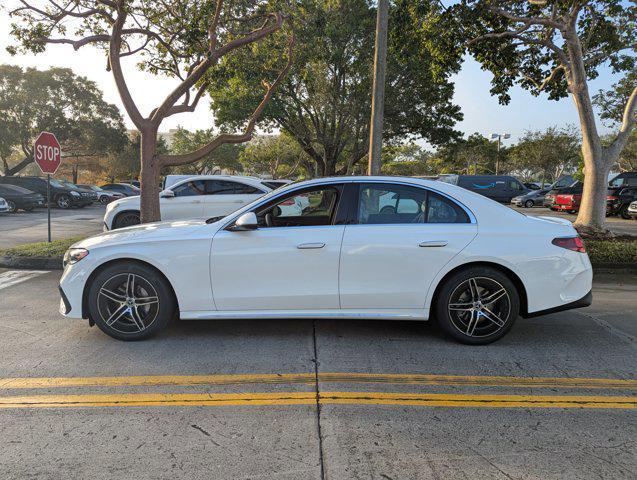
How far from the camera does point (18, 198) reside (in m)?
19.2

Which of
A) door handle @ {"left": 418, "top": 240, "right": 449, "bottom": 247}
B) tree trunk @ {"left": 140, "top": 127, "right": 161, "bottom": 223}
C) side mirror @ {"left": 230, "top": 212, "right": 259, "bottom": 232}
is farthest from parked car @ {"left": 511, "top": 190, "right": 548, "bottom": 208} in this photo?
side mirror @ {"left": 230, "top": 212, "right": 259, "bottom": 232}

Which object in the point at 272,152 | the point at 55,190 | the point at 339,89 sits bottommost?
the point at 55,190

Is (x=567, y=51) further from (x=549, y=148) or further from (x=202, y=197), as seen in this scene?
(x=549, y=148)

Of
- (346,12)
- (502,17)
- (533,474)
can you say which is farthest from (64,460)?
(346,12)

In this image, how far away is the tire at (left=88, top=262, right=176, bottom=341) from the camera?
411 centimetres

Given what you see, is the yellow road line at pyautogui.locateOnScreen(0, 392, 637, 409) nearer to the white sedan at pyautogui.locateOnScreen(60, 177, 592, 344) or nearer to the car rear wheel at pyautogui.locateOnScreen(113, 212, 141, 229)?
the white sedan at pyautogui.locateOnScreen(60, 177, 592, 344)

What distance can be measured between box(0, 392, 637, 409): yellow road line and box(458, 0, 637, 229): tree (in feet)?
28.3

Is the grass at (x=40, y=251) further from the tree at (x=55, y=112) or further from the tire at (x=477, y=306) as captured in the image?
the tree at (x=55, y=112)

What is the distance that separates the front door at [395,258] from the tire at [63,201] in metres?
23.5

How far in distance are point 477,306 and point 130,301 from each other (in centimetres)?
328

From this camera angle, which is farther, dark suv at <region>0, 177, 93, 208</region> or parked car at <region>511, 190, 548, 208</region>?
parked car at <region>511, 190, 548, 208</region>

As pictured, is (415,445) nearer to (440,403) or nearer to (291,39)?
(440,403)

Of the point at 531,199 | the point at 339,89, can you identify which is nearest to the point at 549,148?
the point at 531,199

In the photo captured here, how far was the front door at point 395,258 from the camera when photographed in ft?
13.2
